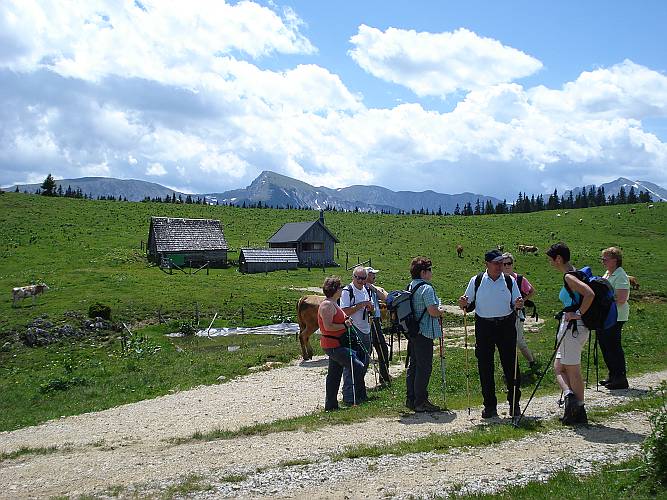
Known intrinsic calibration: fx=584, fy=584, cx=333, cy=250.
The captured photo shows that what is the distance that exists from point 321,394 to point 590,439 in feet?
21.1

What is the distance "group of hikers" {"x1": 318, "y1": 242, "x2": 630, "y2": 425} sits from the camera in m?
8.86

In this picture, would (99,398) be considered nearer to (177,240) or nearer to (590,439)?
(590,439)

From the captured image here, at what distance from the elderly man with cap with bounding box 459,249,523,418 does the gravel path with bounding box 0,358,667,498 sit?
0.63 metres

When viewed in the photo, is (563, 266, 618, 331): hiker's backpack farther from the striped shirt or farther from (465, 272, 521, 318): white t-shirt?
the striped shirt

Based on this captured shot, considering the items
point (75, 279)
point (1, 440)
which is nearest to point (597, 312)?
point (1, 440)

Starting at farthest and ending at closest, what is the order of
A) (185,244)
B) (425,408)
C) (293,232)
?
1. (293,232)
2. (185,244)
3. (425,408)

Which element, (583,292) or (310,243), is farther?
(310,243)

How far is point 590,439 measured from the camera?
26.6 feet

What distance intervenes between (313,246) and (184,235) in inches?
492

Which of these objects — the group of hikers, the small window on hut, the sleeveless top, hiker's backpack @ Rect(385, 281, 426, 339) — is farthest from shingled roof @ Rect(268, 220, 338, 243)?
hiker's backpack @ Rect(385, 281, 426, 339)

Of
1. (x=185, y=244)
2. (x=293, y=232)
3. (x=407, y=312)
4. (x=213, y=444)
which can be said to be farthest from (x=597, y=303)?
(x=293, y=232)

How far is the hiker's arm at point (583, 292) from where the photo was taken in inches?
340

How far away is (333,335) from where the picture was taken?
11078mm

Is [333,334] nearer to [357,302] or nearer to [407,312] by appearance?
[357,302]
